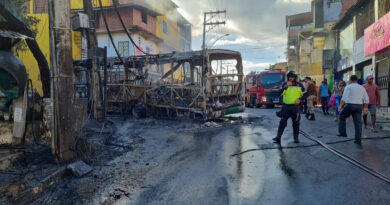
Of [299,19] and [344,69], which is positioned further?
[299,19]

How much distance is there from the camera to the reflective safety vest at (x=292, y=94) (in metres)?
6.43

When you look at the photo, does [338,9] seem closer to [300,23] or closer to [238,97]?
[300,23]

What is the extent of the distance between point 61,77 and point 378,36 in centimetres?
1358

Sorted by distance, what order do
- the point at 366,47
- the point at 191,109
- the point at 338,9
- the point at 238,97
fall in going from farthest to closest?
the point at 338,9 → the point at 366,47 → the point at 238,97 → the point at 191,109

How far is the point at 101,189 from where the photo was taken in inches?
159

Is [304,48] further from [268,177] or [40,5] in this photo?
[268,177]

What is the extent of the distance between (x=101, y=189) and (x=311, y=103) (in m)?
9.60

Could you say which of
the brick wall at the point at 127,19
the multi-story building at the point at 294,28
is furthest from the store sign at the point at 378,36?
the multi-story building at the point at 294,28

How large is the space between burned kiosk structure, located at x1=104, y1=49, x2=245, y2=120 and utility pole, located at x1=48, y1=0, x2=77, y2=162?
4524 millimetres

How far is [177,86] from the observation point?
430 inches

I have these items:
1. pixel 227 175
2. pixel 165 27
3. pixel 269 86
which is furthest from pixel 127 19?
pixel 227 175

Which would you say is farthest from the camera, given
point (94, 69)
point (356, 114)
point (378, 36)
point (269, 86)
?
point (269, 86)

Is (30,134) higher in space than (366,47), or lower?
lower

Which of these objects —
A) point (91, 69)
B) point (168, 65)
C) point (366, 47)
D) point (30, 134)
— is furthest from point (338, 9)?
point (30, 134)
